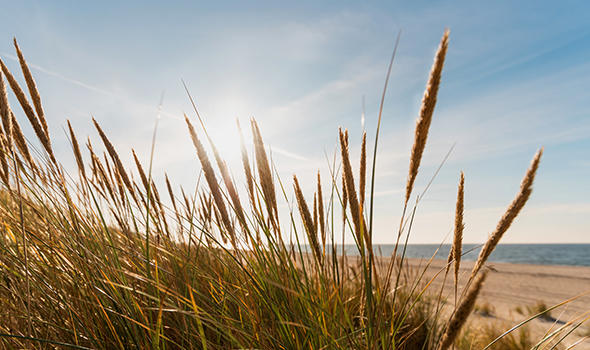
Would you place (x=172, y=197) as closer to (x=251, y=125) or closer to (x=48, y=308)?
(x=48, y=308)

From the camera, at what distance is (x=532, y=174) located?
79 centimetres

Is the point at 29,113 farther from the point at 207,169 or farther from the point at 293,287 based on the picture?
the point at 293,287

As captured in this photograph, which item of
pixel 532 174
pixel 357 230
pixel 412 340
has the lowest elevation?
pixel 412 340

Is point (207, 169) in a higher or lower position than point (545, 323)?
higher

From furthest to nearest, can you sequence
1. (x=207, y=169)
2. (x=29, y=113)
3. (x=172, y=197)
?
1. (x=172, y=197)
2. (x=29, y=113)
3. (x=207, y=169)

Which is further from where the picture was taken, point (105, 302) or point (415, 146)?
point (105, 302)

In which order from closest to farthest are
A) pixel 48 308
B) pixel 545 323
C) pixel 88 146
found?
1. pixel 48 308
2. pixel 88 146
3. pixel 545 323

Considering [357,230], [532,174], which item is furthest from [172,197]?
[532,174]

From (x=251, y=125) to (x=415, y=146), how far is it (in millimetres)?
579

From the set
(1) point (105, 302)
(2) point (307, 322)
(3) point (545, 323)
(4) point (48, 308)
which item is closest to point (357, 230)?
(2) point (307, 322)

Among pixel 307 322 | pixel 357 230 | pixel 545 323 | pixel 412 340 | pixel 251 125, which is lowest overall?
pixel 545 323

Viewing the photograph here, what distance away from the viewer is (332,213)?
1.32 m

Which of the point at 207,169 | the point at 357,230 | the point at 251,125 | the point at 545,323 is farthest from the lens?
the point at 545,323

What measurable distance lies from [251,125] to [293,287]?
642 mm
